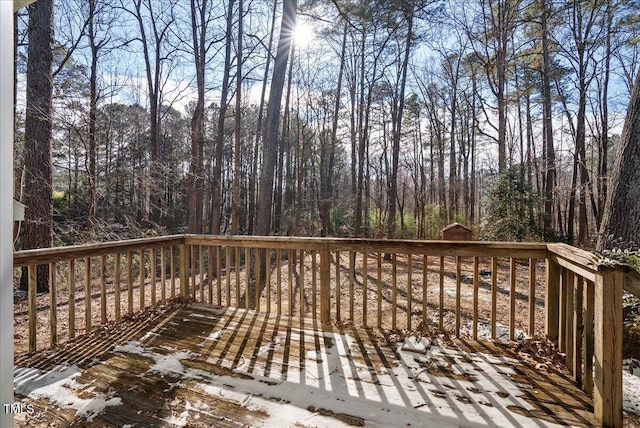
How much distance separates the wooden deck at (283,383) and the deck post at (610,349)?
4.9 inches

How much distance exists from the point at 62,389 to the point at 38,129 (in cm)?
567

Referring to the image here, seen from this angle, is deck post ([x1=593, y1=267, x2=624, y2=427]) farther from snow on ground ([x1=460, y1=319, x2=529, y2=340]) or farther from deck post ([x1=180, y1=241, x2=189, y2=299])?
deck post ([x1=180, y1=241, x2=189, y2=299])

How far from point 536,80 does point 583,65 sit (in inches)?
63.1

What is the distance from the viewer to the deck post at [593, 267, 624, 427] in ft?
5.60

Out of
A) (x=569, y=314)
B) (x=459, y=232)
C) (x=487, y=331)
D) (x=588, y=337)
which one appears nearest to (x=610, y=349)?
(x=588, y=337)

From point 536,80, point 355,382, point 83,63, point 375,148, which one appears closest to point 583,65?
point 536,80

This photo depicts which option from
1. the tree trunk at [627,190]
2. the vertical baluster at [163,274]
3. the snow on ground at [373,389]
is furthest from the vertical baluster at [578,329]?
the vertical baluster at [163,274]

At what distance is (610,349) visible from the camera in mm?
1715

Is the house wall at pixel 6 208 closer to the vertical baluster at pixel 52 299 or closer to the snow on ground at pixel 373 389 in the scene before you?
the snow on ground at pixel 373 389

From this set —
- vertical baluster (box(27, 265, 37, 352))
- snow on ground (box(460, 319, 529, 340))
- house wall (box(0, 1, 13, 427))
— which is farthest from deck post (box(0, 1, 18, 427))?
snow on ground (box(460, 319, 529, 340))

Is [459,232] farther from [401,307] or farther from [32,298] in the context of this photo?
[32,298]

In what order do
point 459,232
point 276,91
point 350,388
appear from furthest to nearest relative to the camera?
point 459,232, point 276,91, point 350,388

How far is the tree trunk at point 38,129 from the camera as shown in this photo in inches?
223

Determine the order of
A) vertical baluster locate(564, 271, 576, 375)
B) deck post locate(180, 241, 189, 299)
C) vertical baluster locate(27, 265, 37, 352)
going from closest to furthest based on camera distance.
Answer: vertical baluster locate(564, 271, 576, 375) < vertical baluster locate(27, 265, 37, 352) < deck post locate(180, 241, 189, 299)
